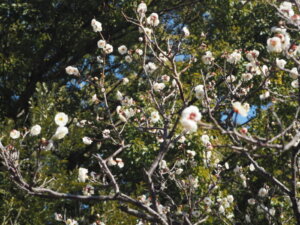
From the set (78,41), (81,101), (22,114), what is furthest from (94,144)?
(78,41)

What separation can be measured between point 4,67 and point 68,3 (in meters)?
1.72

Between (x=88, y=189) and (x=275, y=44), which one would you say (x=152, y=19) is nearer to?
(x=275, y=44)

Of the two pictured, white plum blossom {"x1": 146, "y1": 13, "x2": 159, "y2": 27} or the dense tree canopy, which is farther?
the dense tree canopy

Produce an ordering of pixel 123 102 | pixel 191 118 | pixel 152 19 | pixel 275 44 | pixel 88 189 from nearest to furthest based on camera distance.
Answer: pixel 191 118, pixel 275 44, pixel 88 189, pixel 152 19, pixel 123 102

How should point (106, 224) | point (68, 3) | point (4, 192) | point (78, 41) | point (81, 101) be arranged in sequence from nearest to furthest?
point (4, 192) < point (106, 224) < point (68, 3) < point (78, 41) < point (81, 101)

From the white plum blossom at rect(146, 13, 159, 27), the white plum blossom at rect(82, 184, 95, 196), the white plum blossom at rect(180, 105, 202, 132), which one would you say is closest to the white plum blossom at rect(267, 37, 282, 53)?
the white plum blossom at rect(180, 105, 202, 132)

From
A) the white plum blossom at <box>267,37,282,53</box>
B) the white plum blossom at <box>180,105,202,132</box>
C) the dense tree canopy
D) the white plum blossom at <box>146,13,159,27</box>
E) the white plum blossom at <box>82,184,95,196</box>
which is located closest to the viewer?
the white plum blossom at <box>180,105,202,132</box>

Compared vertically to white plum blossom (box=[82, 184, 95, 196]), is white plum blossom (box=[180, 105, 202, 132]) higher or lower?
higher

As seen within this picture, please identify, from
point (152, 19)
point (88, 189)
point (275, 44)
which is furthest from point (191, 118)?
point (152, 19)

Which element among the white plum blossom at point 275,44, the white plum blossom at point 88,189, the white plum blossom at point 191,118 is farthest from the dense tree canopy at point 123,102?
the white plum blossom at point 191,118

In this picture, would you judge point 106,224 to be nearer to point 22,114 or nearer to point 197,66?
point 22,114

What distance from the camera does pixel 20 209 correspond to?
15.6 ft

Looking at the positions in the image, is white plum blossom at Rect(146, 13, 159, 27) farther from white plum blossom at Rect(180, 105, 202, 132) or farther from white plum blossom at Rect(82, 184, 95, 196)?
white plum blossom at Rect(180, 105, 202, 132)

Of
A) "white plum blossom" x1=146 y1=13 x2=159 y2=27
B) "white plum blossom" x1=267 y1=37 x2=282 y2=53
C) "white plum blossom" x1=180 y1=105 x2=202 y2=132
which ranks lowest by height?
"white plum blossom" x1=146 y1=13 x2=159 y2=27
